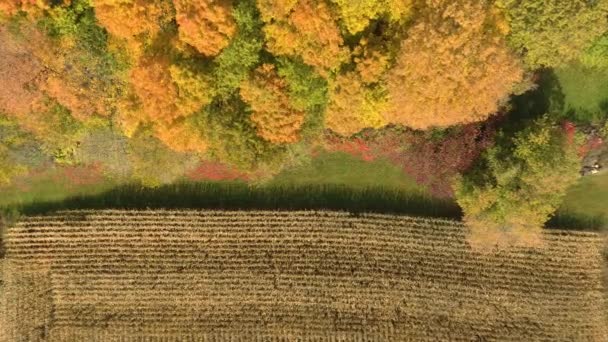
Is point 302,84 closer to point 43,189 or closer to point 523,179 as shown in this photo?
point 523,179

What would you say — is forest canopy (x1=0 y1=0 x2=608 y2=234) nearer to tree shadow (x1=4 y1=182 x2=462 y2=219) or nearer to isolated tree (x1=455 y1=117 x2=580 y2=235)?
isolated tree (x1=455 y1=117 x2=580 y2=235)

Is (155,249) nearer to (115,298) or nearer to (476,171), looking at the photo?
(115,298)

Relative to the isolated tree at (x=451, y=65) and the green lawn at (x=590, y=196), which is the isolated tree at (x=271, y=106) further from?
the green lawn at (x=590, y=196)

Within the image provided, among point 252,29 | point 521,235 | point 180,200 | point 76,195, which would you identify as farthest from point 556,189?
point 76,195

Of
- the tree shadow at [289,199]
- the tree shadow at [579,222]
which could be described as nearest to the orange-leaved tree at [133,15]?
the tree shadow at [289,199]

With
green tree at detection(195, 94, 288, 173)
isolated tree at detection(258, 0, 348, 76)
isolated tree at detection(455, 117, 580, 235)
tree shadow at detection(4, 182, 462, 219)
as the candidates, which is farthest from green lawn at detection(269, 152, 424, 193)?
isolated tree at detection(258, 0, 348, 76)

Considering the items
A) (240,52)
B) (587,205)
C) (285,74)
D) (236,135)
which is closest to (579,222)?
(587,205)
